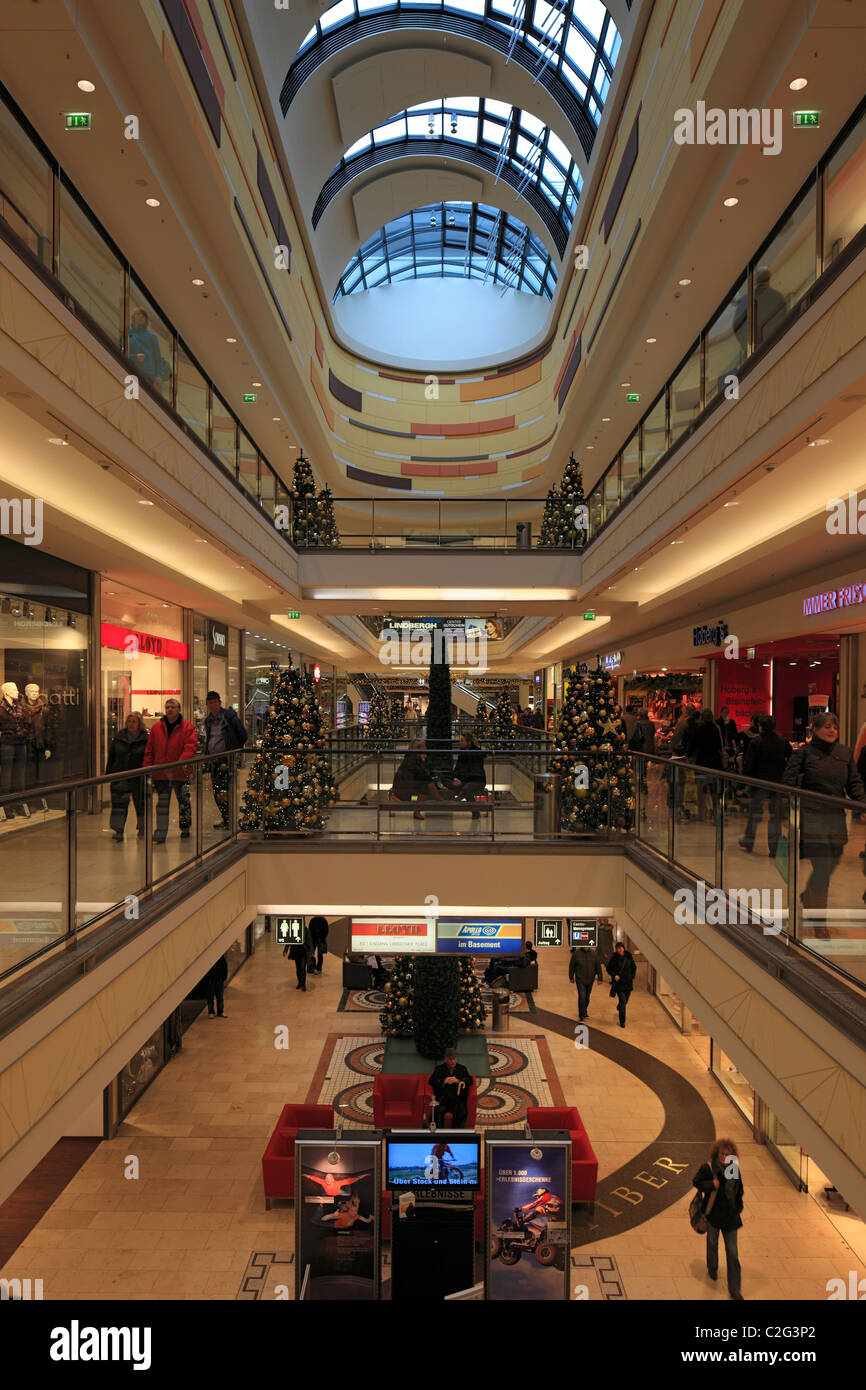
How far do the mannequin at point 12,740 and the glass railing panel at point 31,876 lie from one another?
3.54 meters

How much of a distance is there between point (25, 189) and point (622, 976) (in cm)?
1310

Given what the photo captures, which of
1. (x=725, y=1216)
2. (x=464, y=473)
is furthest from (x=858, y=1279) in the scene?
(x=464, y=473)

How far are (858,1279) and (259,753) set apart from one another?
315 inches

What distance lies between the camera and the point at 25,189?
17.1 feet

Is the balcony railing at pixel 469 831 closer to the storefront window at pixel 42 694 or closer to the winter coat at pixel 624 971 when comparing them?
the storefront window at pixel 42 694

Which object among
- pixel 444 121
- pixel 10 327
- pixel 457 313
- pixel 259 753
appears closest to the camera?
pixel 10 327

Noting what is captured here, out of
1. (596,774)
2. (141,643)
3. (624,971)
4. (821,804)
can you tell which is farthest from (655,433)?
(624,971)

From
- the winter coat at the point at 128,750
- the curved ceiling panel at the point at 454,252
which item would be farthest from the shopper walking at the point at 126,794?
the curved ceiling panel at the point at 454,252

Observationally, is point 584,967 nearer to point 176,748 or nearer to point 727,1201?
point 727,1201

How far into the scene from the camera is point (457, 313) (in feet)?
116

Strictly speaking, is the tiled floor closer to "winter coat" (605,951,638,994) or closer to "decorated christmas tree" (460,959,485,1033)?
"winter coat" (605,951,638,994)

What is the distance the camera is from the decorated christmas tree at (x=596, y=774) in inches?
380

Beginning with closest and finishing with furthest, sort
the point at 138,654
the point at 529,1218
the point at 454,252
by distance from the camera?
the point at 529,1218
the point at 138,654
the point at 454,252
